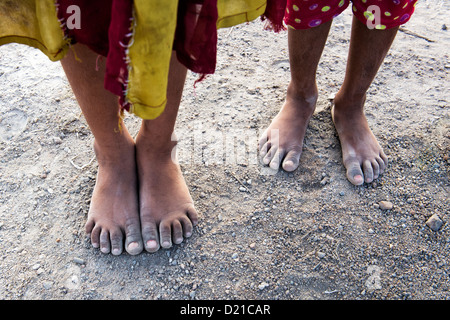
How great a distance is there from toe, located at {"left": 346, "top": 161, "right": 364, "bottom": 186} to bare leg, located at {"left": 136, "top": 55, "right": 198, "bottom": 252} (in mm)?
621

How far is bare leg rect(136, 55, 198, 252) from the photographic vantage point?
4.09 feet

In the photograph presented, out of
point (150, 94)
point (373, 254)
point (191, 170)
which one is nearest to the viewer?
point (150, 94)

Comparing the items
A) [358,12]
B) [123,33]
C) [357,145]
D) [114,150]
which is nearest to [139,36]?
[123,33]

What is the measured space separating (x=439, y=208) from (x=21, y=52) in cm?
207

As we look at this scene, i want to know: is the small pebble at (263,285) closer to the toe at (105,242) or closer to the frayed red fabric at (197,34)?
the toe at (105,242)

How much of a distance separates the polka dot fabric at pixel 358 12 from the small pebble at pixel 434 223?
699 millimetres

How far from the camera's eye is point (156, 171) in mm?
1309

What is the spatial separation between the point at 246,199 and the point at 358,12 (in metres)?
0.75

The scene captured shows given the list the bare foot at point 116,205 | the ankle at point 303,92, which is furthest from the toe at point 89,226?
the ankle at point 303,92

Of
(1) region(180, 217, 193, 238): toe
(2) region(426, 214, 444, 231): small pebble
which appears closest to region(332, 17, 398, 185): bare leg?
(2) region(426, 214, 444, 231): small pebble

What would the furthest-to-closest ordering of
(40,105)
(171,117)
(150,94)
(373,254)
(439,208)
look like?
(40,105) → (439,208) → (373,254) → (171,117) → (150,94)

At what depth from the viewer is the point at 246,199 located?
142 centimetres

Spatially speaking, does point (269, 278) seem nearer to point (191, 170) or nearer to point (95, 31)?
point (191, 170)

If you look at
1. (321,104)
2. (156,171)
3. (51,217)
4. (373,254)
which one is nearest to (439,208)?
(373,254)
